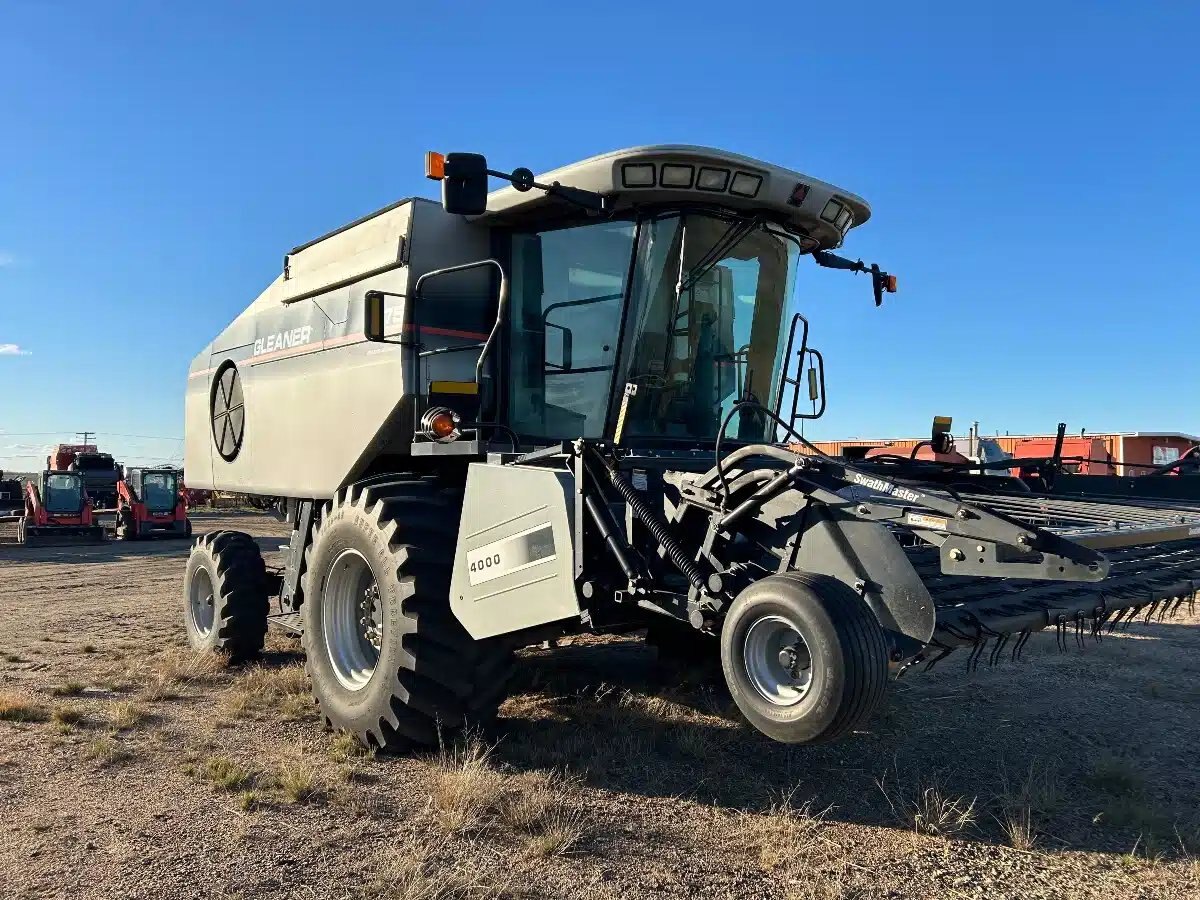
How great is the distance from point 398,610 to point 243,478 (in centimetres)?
334

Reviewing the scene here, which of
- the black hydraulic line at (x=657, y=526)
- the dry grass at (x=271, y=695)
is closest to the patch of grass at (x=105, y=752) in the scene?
the dry grass at (x=271, y=695)

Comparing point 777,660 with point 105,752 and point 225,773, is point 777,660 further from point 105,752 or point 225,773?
point 105,752

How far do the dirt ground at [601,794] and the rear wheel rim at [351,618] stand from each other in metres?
0.46

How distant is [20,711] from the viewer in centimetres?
563

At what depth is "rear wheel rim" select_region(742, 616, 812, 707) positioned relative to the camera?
125 inches

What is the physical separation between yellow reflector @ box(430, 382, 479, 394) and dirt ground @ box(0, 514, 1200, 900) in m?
1.84

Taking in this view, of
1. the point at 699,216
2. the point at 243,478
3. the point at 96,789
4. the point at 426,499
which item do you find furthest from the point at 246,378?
the point at 699,216

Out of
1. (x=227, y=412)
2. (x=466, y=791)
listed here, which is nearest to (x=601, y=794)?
(x=466, y=791)

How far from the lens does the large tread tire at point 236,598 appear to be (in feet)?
23.9

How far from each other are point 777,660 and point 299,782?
2.44m

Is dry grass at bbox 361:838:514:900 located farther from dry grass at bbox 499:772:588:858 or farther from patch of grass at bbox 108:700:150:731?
patch of grass at bbox 108:700:150:731

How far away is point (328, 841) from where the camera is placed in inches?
150

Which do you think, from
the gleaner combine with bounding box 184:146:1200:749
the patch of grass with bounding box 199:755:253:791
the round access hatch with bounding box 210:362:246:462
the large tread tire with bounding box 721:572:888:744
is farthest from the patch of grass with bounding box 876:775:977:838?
the round access hatch with bounding box 210:362:246:462

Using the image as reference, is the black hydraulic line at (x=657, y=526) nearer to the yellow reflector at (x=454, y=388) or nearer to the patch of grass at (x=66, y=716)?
the yellow reflector at (x=454, y=388)
